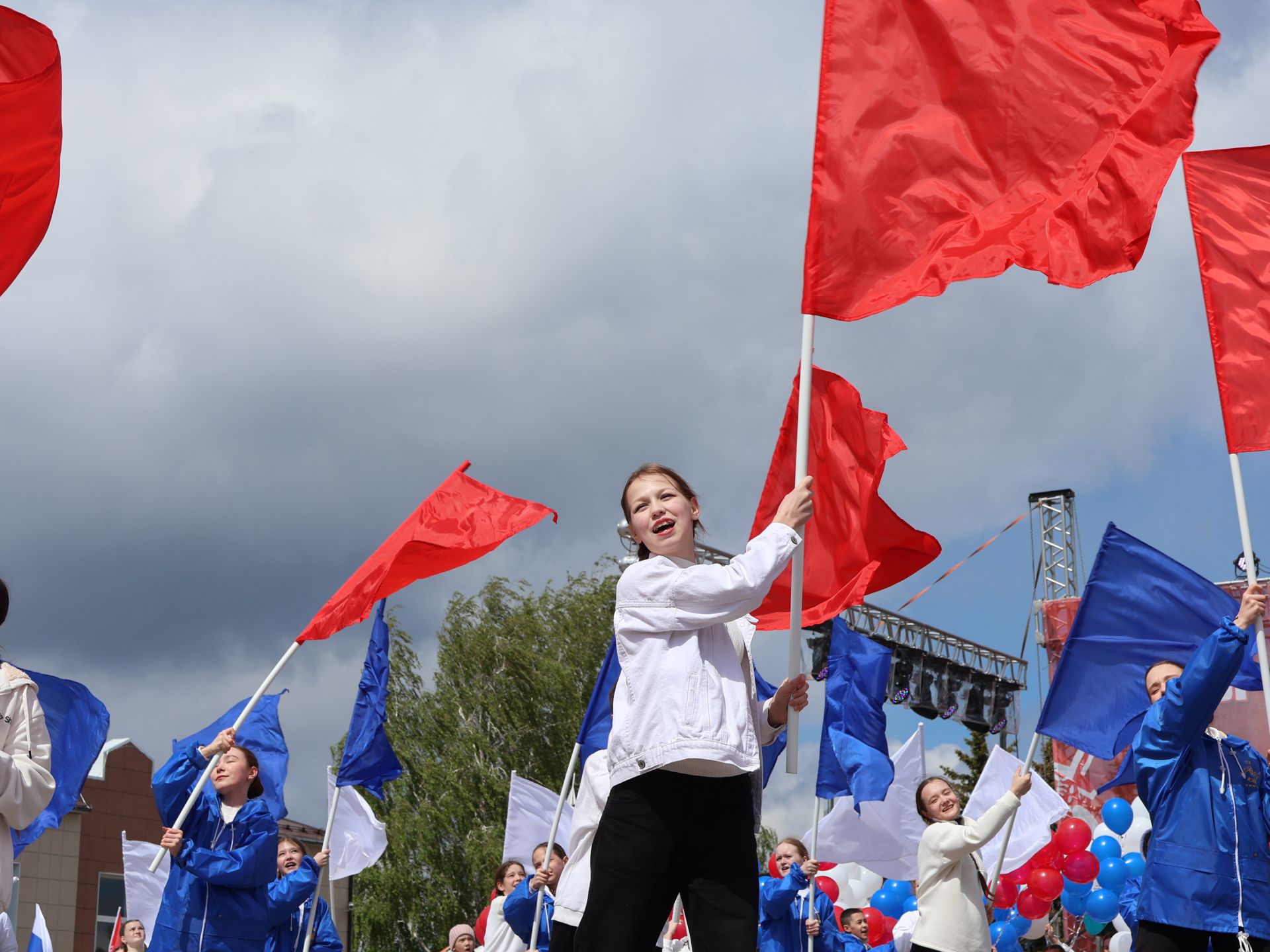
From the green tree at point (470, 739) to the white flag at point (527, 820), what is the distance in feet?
51.6

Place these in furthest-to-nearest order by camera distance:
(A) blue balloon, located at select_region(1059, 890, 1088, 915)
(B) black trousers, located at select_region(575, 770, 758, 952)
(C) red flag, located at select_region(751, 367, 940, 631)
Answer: (A) blue balloon, located at select_region(1059, 890, 1088, 915) < (C) red flag, located at select_region(751, 367, 940, 631) < (B) black trousers, located at select_region(575, 770, 758, 952)

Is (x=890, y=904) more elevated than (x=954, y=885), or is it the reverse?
(x=954, y=885)

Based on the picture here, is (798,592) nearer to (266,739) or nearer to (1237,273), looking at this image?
(1237,273)

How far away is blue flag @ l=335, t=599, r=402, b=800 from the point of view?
12.2 metres

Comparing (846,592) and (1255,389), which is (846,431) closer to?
(846,592)

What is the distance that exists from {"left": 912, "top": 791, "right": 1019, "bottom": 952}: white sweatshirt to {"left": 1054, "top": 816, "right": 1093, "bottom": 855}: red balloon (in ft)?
23.7

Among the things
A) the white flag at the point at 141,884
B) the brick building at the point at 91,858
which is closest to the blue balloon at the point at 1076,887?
the white flag at the point at 141,884

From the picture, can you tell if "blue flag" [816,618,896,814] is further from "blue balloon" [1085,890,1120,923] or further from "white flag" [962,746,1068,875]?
"blue balloon" [1085,890,1120,923]

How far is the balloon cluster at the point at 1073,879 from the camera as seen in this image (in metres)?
14.1

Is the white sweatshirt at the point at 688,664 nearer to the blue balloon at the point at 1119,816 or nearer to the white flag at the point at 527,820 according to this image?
the white flag at the point at 527,820

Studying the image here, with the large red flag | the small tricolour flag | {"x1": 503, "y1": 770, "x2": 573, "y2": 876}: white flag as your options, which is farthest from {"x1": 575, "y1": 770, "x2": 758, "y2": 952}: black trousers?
the small tricolour flag

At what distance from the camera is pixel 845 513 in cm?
610

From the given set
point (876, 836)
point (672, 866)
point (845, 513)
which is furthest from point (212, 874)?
point (876, 836)

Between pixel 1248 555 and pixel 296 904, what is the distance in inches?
223
